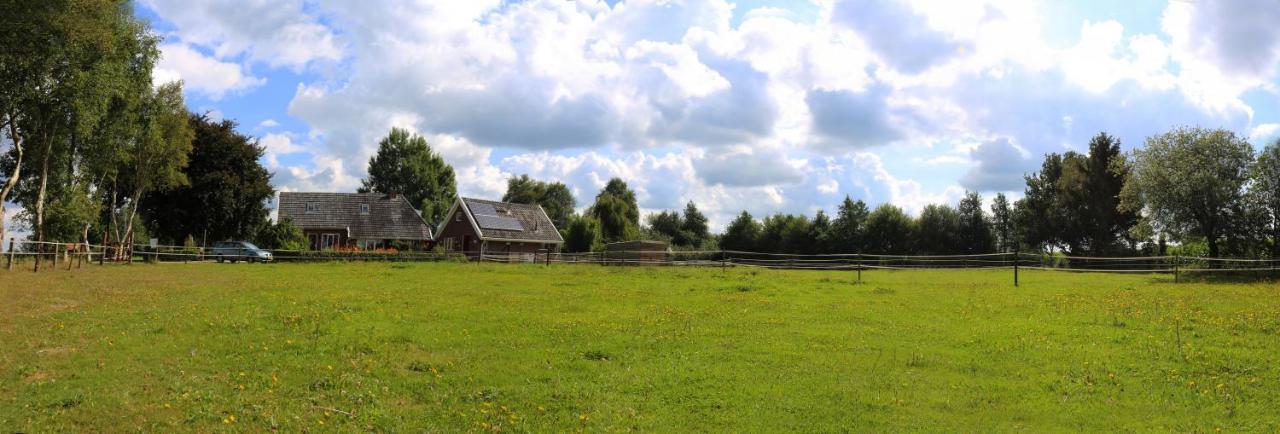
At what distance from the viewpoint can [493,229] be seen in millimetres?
60000

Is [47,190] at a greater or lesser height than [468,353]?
greater

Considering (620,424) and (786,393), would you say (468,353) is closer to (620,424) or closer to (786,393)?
(620,424)

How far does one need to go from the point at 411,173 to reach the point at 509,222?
102 ft

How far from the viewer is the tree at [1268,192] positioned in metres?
35.6

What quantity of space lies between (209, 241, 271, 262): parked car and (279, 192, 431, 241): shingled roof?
15.1 metres

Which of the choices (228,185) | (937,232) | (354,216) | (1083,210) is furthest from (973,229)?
(228,185)

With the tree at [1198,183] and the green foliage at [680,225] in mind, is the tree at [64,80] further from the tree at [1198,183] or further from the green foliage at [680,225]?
the green foliage at [680,225]

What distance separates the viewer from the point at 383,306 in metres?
16.5

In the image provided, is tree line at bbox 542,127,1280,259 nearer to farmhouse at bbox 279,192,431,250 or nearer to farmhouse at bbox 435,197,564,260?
farmhouse at bbox 435,197,564,260

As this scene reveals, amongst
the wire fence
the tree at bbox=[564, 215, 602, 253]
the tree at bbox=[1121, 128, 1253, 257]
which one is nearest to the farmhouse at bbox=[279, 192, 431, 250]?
the tree at bbox=[564, 215, 602, 253]

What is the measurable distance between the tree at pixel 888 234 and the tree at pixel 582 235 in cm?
2440

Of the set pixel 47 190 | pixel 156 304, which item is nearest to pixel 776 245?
pixel 47 190

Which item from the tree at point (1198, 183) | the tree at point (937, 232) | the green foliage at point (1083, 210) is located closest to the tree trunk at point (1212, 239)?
the tree at point (1198, 183)

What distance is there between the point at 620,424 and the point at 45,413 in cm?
664
